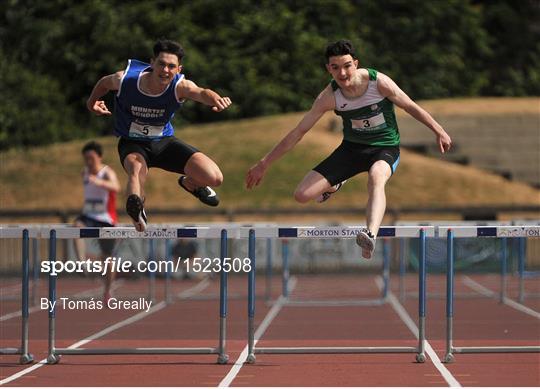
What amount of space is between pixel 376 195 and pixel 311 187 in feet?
1.84

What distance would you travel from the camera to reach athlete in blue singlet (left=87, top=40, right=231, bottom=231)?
11.2 metres

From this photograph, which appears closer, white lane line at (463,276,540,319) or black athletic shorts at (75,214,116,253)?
black athletic shorts at (75,214,116,253)

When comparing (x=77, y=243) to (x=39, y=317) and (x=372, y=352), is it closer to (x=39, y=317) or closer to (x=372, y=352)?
(x=39, y=317)

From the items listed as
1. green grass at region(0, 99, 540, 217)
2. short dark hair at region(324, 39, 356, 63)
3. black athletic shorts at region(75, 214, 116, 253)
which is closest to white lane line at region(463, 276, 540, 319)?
black athletic shorts at region(75, 214, 116, 253)

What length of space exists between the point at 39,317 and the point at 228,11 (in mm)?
32648

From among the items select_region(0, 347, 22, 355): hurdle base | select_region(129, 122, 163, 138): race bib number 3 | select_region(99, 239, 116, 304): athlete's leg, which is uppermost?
select_region(129, 122, 163, 138): race bib number 3

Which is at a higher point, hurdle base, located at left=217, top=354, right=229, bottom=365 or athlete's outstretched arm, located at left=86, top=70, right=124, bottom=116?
athlete's outstretched arm, located at left=86, top=70, right=124, bottom=116

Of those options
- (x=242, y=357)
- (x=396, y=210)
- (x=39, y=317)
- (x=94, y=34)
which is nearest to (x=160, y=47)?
(x=242, y=357)

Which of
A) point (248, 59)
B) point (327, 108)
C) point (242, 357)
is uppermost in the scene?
point (248, 59)

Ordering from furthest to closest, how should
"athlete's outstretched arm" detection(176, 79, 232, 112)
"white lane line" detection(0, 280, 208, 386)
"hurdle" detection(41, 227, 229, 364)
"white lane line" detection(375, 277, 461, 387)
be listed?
"hurdle" detection(41, 227, 229, 364)
"white lane line" detection(0, 280, 208, 386)
"athlete's outstretched arm" detection(176, 79, 232, 112)
"white lane line" detection(375, 277, 461, 387)

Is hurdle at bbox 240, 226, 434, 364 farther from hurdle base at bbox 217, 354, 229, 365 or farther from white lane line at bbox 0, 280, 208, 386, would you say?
white lane line at bbox 0, 280, 208, 386

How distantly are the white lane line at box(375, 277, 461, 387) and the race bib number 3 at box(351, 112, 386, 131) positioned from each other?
79.0 inches

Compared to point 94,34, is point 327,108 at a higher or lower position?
lower

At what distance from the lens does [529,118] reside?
38.8 m
